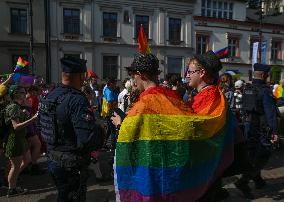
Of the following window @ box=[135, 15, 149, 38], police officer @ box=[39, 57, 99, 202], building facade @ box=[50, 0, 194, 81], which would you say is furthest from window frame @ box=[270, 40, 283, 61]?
police officer @ box=[39, 57, 99, 202]

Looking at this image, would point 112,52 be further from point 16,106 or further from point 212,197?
point 212,197

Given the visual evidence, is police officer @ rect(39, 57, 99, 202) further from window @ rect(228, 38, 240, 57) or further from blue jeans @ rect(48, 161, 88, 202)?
window @ rect(228, 38, 240, 57)

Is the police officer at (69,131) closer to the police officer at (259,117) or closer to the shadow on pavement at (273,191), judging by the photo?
the police officer at (259,117)

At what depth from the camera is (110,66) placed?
29797mm

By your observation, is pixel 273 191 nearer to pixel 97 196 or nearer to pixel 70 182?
pixel 97 196

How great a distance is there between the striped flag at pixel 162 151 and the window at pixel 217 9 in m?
34.6

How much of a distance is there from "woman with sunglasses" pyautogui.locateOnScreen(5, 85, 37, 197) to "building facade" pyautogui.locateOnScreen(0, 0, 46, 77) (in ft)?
71.6

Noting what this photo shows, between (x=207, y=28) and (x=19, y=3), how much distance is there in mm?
15746

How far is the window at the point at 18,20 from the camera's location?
27445 mm

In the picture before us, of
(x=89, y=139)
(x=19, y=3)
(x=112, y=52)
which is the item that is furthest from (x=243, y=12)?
(x=89, y=139)

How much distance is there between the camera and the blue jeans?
3.63 metres

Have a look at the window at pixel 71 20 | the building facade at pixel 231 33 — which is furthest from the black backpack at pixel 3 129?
the building facade at pixel 231 33

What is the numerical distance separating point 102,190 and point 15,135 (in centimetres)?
161

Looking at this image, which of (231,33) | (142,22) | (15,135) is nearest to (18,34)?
(142,22)
